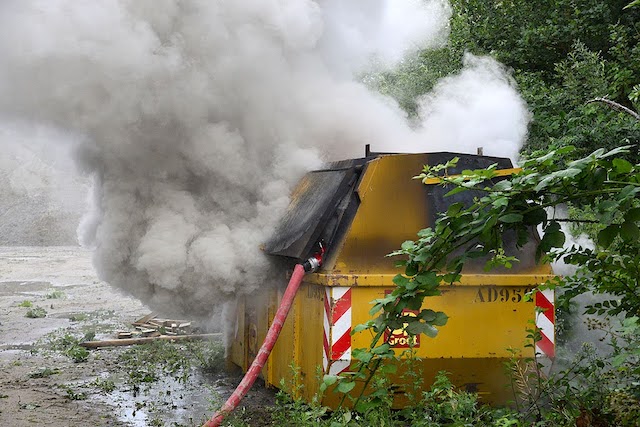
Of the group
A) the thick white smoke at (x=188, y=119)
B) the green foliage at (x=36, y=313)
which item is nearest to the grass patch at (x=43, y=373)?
the thick white smoke at (x=188, y=119)

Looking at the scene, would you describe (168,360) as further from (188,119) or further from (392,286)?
(392,286)

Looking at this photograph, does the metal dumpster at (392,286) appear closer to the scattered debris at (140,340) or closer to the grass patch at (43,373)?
the grass patch at (43,373)

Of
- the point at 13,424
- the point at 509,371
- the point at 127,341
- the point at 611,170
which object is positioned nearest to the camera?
the point at 611,170

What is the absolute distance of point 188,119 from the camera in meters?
6.66

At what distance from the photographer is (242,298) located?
6820 millimetres

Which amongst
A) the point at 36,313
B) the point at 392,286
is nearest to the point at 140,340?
the point at 36,313

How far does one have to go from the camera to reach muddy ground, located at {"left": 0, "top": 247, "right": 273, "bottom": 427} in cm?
599

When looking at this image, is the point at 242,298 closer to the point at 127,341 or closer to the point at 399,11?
the point at 127,341

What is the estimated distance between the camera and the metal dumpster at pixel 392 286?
488 cm

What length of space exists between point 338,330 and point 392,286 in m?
0.46

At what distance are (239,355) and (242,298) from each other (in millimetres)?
628

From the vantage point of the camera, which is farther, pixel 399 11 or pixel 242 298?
pixel 399 11

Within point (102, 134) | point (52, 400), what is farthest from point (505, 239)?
point (52, 400)

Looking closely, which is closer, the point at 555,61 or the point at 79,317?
the point at 555,61
